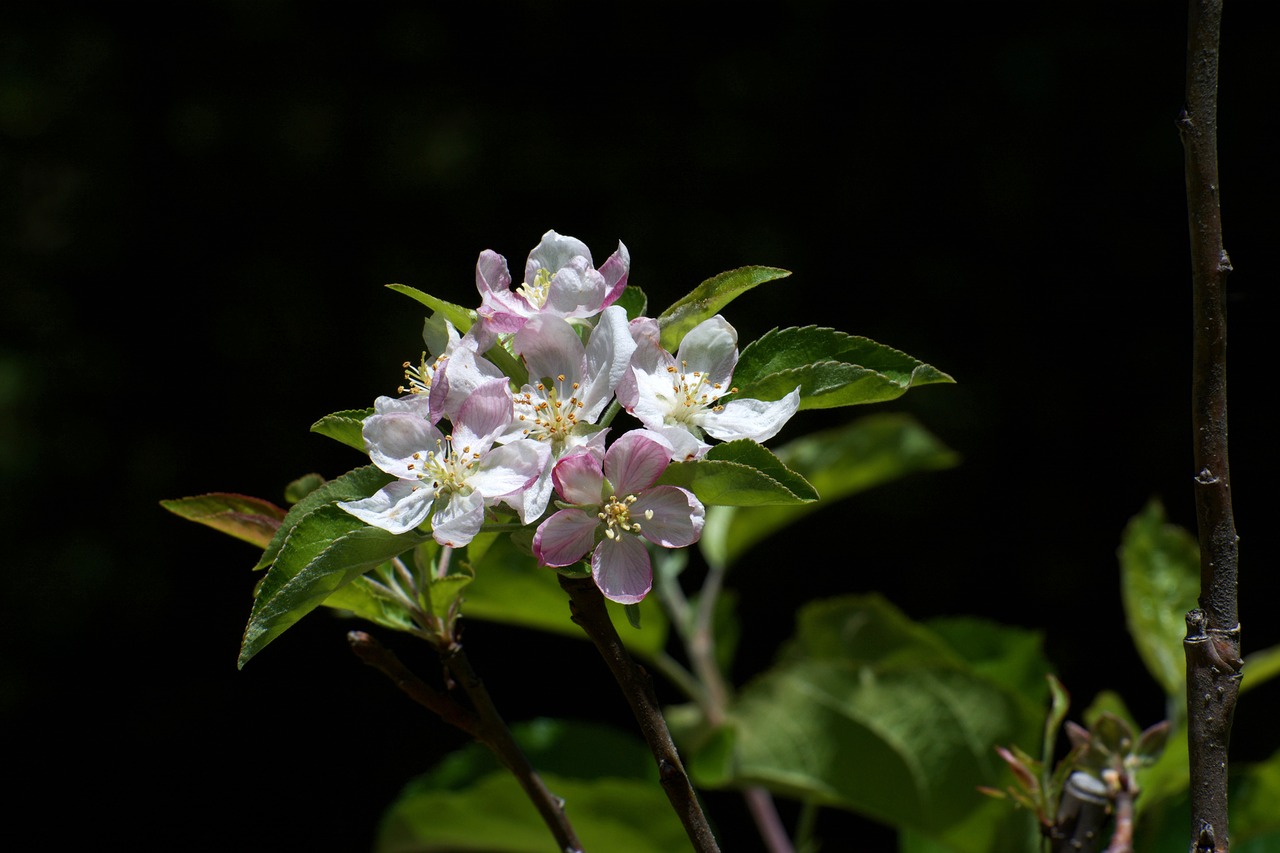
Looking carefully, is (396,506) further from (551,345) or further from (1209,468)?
(1209,468)

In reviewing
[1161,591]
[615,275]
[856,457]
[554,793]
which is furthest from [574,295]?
[856,457]

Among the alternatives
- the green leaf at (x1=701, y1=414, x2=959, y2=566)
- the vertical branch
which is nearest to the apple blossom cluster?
the vertical branch

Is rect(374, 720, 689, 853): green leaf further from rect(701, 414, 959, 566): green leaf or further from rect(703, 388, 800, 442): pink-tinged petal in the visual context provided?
rect(703, 388, 800, 442): pink-tinged petal

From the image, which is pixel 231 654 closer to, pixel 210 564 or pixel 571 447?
pixel 210 564

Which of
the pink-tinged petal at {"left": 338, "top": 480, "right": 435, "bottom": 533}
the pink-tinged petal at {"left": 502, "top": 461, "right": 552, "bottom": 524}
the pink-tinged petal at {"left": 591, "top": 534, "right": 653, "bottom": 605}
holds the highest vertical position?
the pink-tinged petal at {"left": 502, "top": 461, "right": 552, "bottom": 524}

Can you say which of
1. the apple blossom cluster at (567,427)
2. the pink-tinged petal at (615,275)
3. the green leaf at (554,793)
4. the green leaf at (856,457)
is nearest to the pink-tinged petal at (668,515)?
the apple blossom cluster at (567,427)

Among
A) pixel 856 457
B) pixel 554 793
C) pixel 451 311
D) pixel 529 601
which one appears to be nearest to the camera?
pixel 451 311
